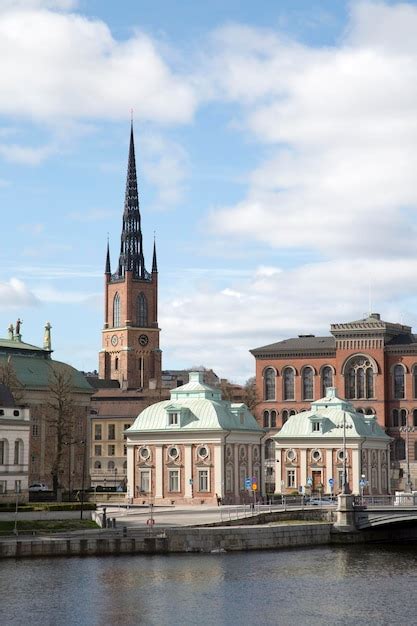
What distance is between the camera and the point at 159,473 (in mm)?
117000

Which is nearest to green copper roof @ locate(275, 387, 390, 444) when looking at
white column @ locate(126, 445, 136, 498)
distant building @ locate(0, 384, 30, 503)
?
white column @ locate(126, 445, 136, 498)

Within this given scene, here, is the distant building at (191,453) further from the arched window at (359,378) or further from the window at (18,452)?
the arched window at (359,378)

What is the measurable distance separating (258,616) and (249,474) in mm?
58301

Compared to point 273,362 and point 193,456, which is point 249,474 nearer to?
point 193,456

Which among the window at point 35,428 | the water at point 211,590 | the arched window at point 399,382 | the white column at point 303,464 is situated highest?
the arched window at point 399,382

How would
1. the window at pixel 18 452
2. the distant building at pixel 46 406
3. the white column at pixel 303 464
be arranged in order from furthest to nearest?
the distant building at pixel 46 406
the white column at pixel 303 464
the window at pixel 18 452

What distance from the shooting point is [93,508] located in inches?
3681

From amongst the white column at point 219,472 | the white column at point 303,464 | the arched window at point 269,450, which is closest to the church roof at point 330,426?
the white column at point 303,464

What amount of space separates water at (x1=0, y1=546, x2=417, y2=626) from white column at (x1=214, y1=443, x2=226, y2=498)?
3223 cm

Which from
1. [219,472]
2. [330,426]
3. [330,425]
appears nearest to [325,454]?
[330,426]

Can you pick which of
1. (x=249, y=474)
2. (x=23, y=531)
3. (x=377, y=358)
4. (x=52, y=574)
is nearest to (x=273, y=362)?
(x=377, y=358)

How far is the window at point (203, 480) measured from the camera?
379ft

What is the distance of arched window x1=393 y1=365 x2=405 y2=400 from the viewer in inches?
6614

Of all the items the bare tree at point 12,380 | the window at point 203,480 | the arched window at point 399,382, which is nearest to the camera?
the window at point 203,480
